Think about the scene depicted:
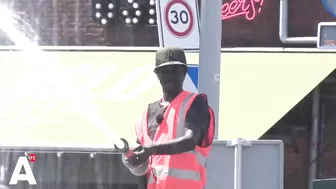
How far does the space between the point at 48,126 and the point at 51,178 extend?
7.69 feet

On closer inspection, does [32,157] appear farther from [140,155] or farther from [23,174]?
[140,155]

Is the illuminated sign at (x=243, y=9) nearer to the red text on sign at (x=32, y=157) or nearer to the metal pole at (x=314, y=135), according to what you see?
the metal pole at (x=314, y=135)

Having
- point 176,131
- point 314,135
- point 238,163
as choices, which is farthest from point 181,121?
point 314,135

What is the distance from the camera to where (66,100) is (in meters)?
9.20

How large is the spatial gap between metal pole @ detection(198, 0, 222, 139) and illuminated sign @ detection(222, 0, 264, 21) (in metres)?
3.53

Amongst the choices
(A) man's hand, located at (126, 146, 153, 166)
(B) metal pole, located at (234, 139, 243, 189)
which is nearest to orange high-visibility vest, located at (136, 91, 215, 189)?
(A) man's hand, located at (126, 146, 153, 166)

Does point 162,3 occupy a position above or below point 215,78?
above

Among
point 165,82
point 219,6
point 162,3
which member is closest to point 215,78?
point 219,6

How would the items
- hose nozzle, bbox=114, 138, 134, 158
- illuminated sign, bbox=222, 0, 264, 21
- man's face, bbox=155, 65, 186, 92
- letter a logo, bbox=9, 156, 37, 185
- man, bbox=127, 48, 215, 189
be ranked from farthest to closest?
illuminated sign, bbox=222, 0, 264, 21
letter a logo, bbox=9, 156, 37, 185
man's face, bbox=155, 65, 186, 92
man, bbox=127, 48, 215, 189
hose nozzle, bbox=114, 138, 134, 158

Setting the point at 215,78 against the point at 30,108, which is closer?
the point at 215,78

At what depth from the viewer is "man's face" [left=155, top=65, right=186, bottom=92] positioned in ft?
13.1

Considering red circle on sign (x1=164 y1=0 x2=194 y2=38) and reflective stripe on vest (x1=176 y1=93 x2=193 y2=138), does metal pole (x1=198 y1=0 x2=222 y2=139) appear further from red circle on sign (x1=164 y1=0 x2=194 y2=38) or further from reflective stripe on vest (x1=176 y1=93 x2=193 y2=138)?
reflective stripe on vest (x1=176 y1=93 x2=193 y2=138)

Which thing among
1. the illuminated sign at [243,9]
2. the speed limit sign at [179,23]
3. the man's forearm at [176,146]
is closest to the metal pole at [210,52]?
the speed limit sign at [179,23]

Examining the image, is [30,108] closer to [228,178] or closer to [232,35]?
[232,35]
